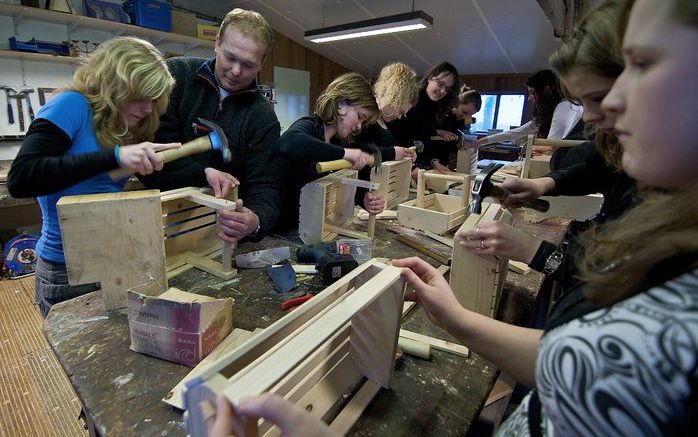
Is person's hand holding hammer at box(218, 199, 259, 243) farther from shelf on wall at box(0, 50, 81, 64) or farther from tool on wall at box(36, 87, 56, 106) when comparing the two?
tool on wall at box(36, 87, 56, 106)

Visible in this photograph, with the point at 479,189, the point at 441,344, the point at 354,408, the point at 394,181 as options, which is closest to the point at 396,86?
the point at 394,181

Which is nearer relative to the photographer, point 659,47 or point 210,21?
point 659,47

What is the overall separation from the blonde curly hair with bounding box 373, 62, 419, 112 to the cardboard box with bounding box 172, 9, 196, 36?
3.65 meters

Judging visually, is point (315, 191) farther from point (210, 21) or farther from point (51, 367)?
point (210, 21)

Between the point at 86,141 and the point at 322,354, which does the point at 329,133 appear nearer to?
the point at 86,141

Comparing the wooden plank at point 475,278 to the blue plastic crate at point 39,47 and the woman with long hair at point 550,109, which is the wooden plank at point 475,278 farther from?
the blue plastic crate at point 39,47

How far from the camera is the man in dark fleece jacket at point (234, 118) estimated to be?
170cm

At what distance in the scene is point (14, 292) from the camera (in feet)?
11.0

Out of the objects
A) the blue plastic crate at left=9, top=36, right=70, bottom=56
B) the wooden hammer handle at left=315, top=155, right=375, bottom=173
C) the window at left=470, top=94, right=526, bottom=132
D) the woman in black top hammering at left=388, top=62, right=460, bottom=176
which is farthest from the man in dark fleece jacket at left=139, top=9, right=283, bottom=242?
the window at left=470, top=94, right=526, bottom=132

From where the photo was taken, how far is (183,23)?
17.0 feet

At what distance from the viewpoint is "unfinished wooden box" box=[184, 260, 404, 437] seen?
22.0 inches

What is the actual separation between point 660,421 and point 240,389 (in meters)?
0.50

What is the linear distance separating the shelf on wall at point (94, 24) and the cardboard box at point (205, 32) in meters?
0.08

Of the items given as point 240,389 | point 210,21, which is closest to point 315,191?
point 240,389
